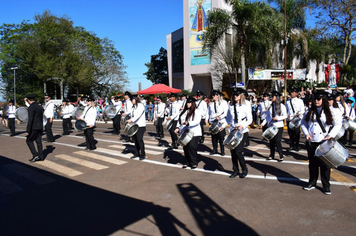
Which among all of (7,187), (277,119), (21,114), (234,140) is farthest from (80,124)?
(277,119)

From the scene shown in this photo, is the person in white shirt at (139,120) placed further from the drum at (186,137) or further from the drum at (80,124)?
the drum at (80,124)

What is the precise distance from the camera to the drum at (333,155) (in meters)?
5.17

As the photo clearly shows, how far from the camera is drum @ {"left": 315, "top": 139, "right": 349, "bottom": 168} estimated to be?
517cm

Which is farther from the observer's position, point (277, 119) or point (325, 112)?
point (277, 119)

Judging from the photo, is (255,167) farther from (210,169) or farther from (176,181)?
(176,181)

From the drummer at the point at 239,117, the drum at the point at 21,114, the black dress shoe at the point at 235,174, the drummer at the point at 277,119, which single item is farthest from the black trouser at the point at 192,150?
the drum at the point at 21,114

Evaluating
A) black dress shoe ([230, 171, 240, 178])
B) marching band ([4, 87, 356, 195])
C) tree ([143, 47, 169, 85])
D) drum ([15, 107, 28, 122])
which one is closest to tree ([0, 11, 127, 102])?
tree ([143, 47, 169, 85])

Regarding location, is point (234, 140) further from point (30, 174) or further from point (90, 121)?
point (90, 121)

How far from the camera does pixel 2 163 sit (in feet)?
29.8

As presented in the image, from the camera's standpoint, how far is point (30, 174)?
7.67 meters

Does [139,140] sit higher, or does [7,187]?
[139,140]

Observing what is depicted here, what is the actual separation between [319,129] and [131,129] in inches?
202

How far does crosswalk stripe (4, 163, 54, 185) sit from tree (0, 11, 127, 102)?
1403 inches

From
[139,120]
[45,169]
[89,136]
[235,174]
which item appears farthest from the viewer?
[89,136]
